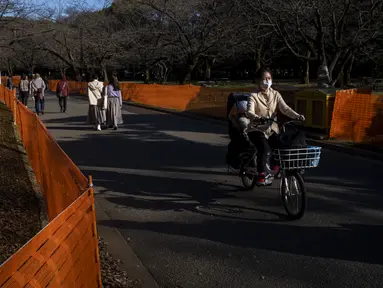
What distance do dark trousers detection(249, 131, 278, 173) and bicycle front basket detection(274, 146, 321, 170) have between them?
404 mm

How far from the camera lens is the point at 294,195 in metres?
5.82

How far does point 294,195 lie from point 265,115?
1242 millimetres

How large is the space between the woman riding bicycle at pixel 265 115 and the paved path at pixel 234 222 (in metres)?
0.62

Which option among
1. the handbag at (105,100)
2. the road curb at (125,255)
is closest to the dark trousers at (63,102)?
the handbag at (105,100)

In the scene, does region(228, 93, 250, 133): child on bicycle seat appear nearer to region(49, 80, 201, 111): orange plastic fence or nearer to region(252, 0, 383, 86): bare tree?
region(252, 0, 383, 86): bare tree

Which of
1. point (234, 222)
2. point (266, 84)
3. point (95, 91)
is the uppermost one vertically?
point (266, 84)

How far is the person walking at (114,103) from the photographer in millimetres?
15375

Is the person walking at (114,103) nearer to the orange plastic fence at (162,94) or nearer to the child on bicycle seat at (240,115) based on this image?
the orange plastic fence at (162,94)

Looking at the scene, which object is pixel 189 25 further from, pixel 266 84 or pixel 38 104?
pixel 266 84

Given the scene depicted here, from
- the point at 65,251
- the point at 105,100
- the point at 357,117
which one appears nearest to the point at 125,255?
the point at 65,251

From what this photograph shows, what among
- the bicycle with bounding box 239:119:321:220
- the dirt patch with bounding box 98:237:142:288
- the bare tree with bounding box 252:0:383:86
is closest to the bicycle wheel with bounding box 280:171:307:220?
the bicycle with bounding box 239:119:321:220

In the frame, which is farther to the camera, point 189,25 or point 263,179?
point 189,25

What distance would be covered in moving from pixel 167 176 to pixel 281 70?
66.2m

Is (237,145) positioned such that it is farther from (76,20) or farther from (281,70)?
(281,70)
